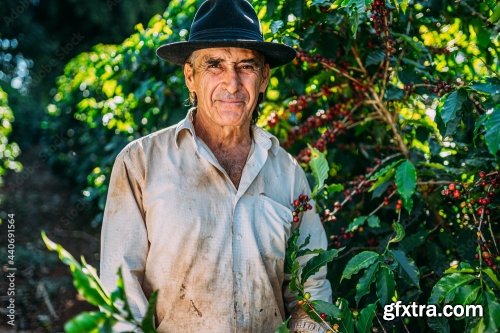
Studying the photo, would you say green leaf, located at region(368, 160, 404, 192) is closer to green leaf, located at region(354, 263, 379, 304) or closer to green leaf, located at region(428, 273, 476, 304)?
green leaf, located at region(354, 263, 379, 304)

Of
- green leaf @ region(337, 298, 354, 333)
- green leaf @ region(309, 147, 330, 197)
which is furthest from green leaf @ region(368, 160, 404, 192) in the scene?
green leaf @ region(337, 298, 354, 333)

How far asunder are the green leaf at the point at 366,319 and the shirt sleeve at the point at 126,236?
2.10 feet

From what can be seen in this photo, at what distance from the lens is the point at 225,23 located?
2.29 meters

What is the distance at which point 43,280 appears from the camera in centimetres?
552

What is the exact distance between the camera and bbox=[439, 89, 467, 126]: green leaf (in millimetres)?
2219

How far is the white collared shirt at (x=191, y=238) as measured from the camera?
2.11 m

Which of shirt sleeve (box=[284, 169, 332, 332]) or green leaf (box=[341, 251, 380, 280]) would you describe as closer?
green leaf (box=[341, 251, 380, 280])

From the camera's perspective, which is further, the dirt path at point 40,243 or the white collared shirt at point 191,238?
the dirt path at point 40,243

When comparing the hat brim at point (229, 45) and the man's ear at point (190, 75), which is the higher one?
the hat brim at point (229, 45)

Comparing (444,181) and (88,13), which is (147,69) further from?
(88,13)

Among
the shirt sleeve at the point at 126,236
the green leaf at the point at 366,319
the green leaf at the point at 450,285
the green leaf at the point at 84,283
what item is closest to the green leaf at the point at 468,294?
the green leaf at the point at 450,285

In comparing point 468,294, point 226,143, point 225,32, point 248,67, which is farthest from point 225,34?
point 468,294

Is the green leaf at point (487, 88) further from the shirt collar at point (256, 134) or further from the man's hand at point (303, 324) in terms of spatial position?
the man's hand at point (303, 324)

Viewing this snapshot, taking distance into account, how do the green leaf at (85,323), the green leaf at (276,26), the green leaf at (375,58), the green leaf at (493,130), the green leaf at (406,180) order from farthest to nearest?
the green leaf at (375,58)
the green leaf at (276,26)
the green leaf at (406,180)
the green leaf at (493,130)
the green leaf at (85,323)
